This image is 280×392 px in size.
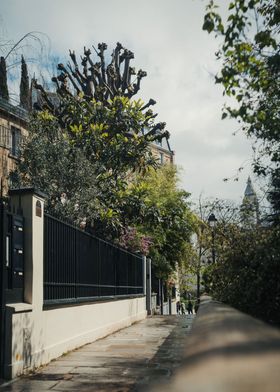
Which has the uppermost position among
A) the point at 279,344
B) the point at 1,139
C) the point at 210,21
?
the point at 1,139

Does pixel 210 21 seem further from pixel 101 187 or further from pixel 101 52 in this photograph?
pixel 101 52

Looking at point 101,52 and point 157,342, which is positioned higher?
point 101,52

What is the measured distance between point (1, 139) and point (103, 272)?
10.2 metres

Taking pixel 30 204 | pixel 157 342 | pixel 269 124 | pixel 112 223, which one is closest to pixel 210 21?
pixel 269 124

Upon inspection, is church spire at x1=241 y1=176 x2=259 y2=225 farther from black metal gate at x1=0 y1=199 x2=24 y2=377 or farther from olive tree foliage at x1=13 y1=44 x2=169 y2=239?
black metal gate at x1=0 y1=199 x2=24 y2=377

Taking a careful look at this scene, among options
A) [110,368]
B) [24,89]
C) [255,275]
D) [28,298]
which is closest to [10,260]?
[28,298]

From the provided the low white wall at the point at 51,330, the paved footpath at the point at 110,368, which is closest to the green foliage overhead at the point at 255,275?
the paved footpath at the point at 110,368

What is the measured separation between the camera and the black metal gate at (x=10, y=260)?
710cm

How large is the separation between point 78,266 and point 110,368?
334 centimetres

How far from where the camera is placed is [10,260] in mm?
7453

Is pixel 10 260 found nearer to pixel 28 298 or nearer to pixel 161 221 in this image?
pixel 28 298

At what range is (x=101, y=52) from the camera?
23.6 metres

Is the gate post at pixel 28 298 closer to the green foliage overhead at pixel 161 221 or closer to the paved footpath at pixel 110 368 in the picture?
the paved footpath at pixel 110 368

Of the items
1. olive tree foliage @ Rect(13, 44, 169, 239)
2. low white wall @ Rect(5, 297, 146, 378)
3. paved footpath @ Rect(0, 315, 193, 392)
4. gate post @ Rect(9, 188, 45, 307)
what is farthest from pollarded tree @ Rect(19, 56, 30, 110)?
paved footpath @ Rect(0, 315, 193, 392)
